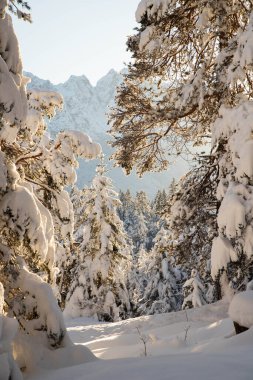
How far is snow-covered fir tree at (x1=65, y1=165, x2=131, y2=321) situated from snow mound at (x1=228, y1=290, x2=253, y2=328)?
506 inches

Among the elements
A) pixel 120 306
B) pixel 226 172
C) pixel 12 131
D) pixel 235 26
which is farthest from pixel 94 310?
pixel 12 131

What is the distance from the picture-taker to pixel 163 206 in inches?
445

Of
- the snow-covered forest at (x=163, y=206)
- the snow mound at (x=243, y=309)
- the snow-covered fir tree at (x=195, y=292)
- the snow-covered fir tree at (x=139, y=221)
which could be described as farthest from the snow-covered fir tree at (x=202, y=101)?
the snow-covered fir tree at (x=139, y=221)

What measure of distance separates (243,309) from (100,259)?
519 inches

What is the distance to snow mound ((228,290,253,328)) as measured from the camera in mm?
6047

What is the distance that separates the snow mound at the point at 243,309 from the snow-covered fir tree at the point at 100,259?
12.8m

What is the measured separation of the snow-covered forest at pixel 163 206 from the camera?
460cm

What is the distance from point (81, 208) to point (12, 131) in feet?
53.1

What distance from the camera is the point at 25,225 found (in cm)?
490

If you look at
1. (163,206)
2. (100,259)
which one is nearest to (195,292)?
(100,259)

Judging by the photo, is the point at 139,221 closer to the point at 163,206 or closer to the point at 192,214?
the point at 163,206

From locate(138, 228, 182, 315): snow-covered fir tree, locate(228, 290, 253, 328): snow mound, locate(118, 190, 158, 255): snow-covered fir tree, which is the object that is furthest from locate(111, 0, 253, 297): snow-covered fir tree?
locate(118, 190, 158, 255): snow-covered fir tree

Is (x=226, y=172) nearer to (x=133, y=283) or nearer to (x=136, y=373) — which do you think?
(x=136, y=373)

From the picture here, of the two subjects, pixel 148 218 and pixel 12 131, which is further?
pixel 148 218
